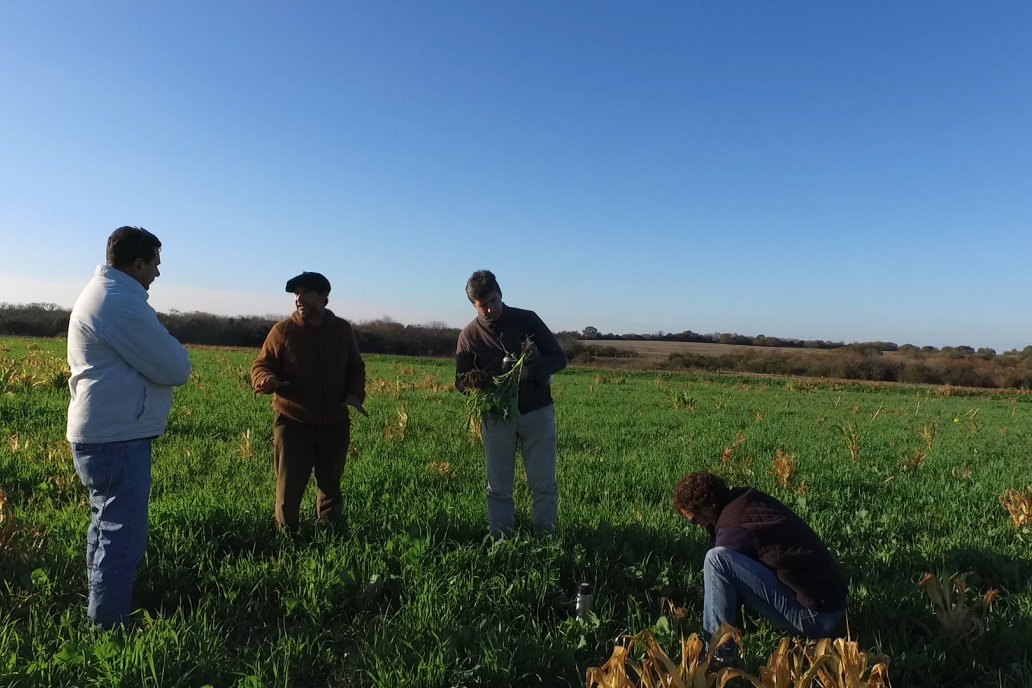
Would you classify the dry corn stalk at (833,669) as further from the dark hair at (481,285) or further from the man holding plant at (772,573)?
the dark hair at (481,285)

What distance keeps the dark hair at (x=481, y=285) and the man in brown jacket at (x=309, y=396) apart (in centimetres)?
103

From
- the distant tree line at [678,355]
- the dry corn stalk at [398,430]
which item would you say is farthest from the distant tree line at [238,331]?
the dry corn stalk at [398,430]

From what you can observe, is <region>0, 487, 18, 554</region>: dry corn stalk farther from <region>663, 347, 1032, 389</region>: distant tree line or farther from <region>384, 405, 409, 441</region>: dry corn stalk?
<region>663, 347, 1032, 389</region>: distant tree line

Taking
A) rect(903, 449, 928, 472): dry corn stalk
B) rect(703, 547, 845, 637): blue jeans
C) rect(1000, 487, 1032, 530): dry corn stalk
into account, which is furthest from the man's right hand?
rect(903, 449, 928, 472): dry corn stalk

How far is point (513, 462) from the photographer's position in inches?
168

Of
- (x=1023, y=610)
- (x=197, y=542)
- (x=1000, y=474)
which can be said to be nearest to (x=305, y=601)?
(x=197, y=542)

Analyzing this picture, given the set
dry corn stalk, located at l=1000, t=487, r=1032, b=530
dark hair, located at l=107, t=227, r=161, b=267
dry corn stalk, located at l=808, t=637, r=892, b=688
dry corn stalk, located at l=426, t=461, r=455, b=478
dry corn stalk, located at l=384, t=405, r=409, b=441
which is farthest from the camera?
dry corn stalk, located at l=384, t=405, r=409, b=441

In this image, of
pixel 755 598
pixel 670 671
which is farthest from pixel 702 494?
pixel 670 671

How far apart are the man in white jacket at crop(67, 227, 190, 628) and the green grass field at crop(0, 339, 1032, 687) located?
1.19ft

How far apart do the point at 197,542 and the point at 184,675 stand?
158 centimetres

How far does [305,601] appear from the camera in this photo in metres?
3.28

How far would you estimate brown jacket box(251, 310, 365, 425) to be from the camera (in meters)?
4.11

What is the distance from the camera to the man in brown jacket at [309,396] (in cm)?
410

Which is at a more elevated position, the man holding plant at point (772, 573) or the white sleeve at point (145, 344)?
the white sleeve at point (145, 344)
